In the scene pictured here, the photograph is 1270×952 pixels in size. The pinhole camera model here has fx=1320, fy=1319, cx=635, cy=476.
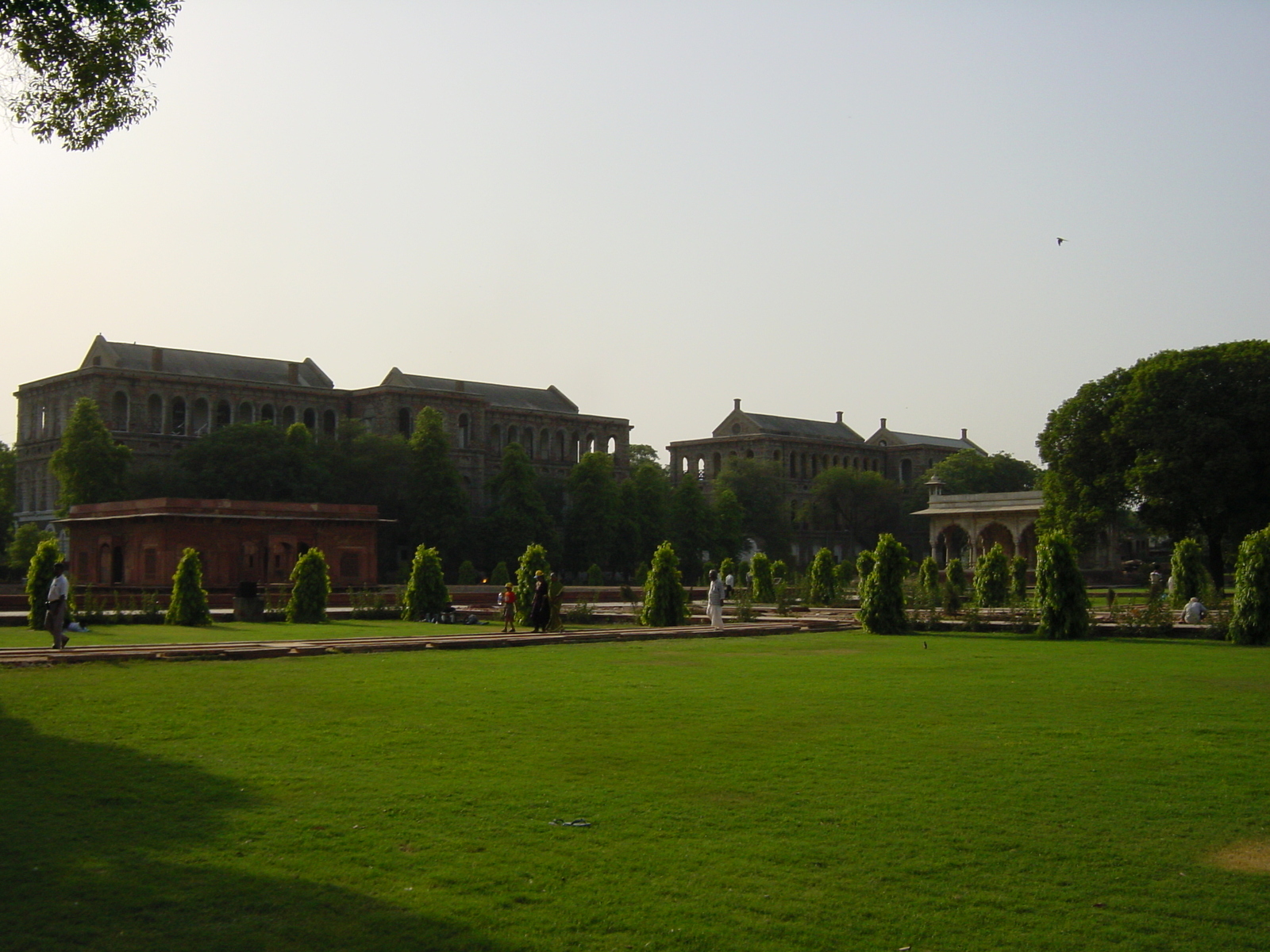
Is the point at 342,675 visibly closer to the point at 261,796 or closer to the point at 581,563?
the point at 261,796

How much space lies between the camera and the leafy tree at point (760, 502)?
7881 centimetres

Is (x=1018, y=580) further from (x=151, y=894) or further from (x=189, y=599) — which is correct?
(x=151, y=894)

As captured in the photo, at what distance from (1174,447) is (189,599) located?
2772 cm

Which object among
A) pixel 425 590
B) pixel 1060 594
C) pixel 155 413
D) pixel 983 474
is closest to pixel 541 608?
pixel 425 590

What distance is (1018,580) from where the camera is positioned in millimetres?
32656

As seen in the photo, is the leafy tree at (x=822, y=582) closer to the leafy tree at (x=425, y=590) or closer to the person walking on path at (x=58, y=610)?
the leafy tree at (x=425, y=590)

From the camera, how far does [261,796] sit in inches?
299

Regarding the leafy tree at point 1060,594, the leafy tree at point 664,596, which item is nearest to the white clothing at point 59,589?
the leafy tree at point 664,596

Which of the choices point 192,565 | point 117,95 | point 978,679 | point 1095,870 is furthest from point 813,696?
point 192,565

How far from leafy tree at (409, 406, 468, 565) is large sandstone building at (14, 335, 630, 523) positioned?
6393 millimetres

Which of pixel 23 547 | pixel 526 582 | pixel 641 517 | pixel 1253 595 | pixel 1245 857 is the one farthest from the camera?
pixel 641 517

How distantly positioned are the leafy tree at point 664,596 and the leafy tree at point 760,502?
52524mm

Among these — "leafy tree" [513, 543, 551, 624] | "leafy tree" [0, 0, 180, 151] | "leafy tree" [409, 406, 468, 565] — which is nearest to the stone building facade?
"leafy tree" [409, 406, 468, 565]

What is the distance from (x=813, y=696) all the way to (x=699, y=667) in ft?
11.1
